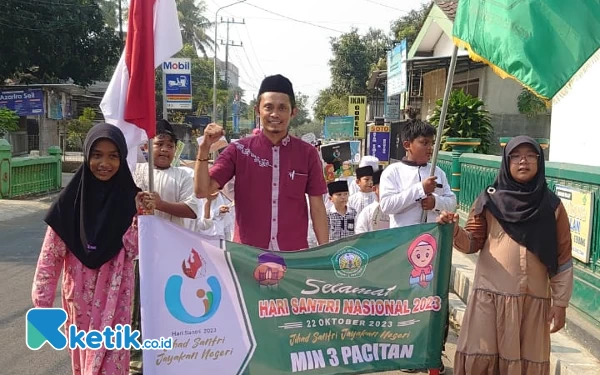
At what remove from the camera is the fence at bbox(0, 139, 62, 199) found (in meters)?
13.9

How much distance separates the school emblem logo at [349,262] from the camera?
10.0 feet

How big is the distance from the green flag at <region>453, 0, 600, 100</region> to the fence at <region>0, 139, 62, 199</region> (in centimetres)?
1376

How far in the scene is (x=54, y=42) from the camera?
20.7 m

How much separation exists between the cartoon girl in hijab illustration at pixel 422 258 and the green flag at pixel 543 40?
41.0 inches

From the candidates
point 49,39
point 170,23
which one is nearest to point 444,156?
point 170,23

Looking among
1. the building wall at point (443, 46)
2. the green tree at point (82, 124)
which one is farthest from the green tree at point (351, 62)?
the building wall at point (443, 46)

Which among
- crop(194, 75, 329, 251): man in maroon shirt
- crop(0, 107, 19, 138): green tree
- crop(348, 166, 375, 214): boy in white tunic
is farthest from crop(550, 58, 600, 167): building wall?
crop(0, 107, 19, 138): green tree

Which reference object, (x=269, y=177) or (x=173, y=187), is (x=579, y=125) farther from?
(x=173, y=187)

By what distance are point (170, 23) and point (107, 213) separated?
1134 millimetres

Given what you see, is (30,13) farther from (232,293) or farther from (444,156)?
(232,293)

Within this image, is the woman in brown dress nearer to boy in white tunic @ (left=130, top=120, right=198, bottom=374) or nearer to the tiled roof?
boy in white tunic @ (left=130, top=120, right=198, bottom=374)

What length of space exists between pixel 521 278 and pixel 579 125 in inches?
171

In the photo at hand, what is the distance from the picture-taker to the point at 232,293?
2906 millimetres

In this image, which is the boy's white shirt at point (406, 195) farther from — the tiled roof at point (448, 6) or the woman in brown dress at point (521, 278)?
the tiled roof at point (448, 6)
